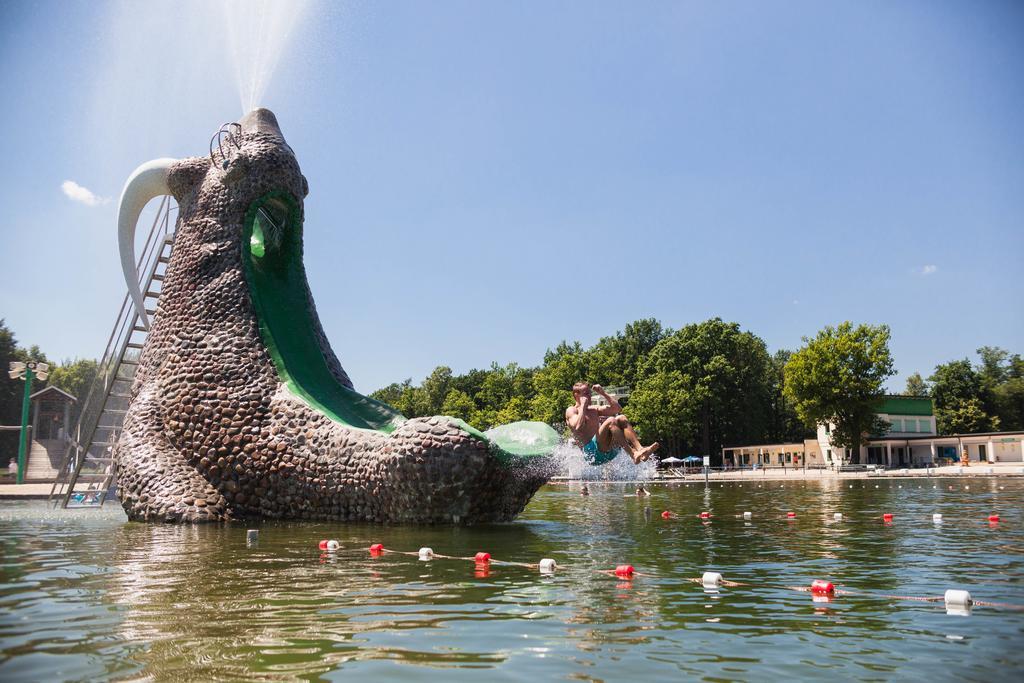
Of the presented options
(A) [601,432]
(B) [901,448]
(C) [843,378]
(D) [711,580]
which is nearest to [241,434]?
(A) [601,432]

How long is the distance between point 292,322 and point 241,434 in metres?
4.34

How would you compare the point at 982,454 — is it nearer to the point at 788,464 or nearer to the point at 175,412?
the point at 788,464

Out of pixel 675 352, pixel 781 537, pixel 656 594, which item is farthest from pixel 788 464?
pixel 656 594

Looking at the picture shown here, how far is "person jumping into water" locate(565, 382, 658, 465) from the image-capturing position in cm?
2055

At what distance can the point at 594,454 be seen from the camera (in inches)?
831

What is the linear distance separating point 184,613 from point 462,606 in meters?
2.57

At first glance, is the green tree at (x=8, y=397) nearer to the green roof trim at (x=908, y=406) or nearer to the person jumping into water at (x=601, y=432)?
the person jumping into water at (x=601, y=432)

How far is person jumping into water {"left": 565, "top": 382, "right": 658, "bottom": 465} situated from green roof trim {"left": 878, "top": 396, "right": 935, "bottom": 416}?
60.1m

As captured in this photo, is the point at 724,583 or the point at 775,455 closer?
the point at 724,583

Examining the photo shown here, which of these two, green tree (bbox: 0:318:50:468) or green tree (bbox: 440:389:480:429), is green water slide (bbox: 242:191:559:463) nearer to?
green tree (bbox: 0:318:50:468)

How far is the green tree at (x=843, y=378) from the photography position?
59.8 metres

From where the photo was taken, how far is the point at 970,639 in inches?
252

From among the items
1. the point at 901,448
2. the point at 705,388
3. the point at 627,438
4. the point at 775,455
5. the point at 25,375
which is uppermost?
the point at 705,388

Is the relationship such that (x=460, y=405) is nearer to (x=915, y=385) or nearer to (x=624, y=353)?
(x=624, y=353)
